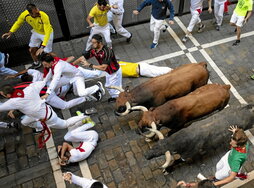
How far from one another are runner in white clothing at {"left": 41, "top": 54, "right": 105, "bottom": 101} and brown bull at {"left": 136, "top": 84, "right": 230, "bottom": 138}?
5.87 ft

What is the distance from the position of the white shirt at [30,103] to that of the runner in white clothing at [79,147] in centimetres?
89

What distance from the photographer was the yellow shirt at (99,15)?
827 cm

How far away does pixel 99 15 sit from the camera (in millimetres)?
8359

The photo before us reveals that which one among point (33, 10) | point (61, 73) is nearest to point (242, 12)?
point (61, 73)

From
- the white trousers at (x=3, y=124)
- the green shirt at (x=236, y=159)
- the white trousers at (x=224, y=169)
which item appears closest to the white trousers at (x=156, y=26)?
the white trousers at (x=224, y=169)

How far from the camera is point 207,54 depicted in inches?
371

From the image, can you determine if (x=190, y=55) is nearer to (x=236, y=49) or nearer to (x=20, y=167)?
(x=236, y=49)

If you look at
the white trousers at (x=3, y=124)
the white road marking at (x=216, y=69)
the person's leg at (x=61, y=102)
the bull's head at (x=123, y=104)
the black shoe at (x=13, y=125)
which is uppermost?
the bull's head at (x=123, y=104)

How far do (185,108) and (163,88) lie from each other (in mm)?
827

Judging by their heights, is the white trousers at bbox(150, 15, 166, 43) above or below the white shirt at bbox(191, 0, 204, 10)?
below

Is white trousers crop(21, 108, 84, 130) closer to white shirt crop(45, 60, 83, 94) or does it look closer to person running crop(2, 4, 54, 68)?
white shirt crop(45, 60, 83, 94)

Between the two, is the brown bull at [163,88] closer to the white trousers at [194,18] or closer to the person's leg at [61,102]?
→ the person's leg at [61,102]

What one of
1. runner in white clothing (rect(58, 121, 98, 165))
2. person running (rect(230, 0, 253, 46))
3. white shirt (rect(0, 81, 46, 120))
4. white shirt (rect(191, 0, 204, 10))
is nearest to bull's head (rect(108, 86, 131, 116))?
runner in white clothing (rect(58, 121, 98, 165))

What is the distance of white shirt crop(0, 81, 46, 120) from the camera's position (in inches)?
228
